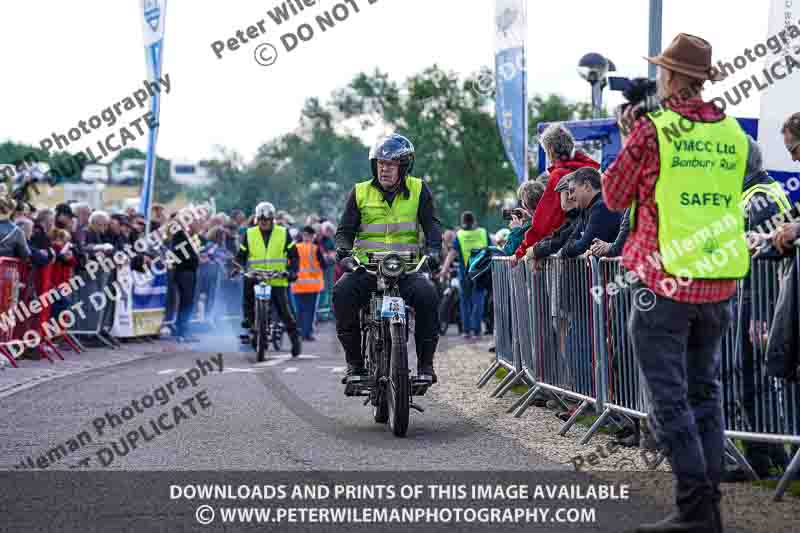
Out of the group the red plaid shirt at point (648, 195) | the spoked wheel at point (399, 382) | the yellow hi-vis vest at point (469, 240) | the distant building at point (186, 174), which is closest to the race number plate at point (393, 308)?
the spoked wheel at point (399, 382)

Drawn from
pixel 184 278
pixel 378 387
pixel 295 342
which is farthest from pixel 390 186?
pixel 184 278

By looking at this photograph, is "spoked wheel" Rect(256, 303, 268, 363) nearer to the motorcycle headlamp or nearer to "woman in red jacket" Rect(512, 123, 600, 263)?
"woman in red jacket" Rect(512, 123, 600, 263)

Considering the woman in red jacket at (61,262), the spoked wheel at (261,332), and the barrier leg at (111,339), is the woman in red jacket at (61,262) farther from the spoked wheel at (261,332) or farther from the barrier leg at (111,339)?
the spoked wheel at (261,332)

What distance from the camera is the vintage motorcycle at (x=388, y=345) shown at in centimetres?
934

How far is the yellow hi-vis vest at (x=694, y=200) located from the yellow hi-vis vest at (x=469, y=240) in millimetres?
17956

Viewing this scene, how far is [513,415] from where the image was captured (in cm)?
1080

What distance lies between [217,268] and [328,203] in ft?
205

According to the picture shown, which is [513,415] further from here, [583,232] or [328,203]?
[328,203]

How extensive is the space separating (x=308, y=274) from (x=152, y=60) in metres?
4.49

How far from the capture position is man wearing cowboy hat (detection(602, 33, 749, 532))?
577 centimetres

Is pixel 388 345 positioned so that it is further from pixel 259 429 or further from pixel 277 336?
pixel 277 336

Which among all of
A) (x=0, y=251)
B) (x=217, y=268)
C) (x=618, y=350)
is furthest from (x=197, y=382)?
(x=217, y=268)

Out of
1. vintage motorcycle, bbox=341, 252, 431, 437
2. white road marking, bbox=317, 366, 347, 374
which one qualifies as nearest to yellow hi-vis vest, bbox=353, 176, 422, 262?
vintage motorcycle, bbox=341, 252, 431, 437

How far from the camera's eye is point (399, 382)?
365 inches
